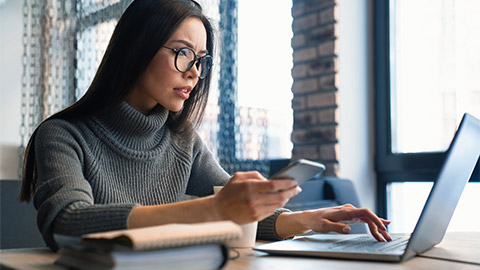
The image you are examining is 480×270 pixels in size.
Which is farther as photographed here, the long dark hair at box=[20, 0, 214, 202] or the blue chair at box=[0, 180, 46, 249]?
the blue chair at box=[0, 180, 46, 249]

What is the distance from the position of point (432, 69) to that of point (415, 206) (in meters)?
0.71

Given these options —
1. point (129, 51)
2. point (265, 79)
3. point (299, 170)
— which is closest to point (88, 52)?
point (129, 51)

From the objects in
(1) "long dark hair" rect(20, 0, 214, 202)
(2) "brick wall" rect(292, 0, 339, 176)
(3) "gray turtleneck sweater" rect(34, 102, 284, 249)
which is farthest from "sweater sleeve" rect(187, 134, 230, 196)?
(2) "brick wall" rect(292, 0, 339, 176)

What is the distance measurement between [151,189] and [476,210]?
1.75 meters

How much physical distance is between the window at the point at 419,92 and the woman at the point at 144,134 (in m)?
1.47

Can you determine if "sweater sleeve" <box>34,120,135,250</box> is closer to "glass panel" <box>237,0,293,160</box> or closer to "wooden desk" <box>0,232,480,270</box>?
"wooden desk" <box>0,232,480,270</box>

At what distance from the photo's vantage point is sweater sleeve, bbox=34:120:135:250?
0.82 metres

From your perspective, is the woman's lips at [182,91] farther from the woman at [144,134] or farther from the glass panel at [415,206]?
the glass panel at [415,206]

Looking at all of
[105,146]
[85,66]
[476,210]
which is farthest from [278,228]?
[476,210]

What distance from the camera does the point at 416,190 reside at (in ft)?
8.35

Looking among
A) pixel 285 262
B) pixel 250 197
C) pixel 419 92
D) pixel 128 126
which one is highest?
pixel 419 92

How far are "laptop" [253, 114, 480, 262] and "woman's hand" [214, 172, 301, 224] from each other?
0.09 m

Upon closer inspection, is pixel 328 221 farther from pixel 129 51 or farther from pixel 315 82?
pixel 315 82

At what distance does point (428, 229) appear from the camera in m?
0.85
